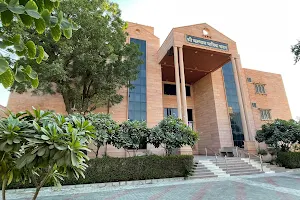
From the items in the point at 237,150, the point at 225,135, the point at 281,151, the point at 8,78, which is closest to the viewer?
the point at 8,78

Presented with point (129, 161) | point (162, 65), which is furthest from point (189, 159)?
point (162, 65)

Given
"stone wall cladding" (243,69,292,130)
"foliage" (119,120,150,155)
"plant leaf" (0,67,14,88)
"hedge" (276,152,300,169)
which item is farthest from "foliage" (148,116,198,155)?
"stone wall cladding" (243,69,292,130)

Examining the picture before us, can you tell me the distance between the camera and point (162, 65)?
18.6 metres

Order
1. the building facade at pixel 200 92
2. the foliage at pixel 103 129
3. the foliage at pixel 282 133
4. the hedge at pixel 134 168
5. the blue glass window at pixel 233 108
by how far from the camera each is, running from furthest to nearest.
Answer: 1. the blue glass window at pixel 233 108
2. the building facade at pixel 200 92
3. the foliage at pixel 282 133
4. the foliage at pixel 103 129
5. the hedge at pixel 134 168

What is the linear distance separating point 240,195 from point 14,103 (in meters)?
15.7

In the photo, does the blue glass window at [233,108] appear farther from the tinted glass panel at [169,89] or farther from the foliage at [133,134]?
the foliage at [133,134]

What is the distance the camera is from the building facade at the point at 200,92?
49.0ft

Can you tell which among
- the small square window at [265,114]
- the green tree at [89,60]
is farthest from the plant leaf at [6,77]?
the small square window at [265,114]

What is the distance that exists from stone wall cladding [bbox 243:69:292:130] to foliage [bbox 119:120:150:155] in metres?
15.0

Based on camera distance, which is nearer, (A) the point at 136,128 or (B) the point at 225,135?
(A) the point at 136,128

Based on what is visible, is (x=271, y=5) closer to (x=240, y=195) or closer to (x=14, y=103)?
(x=240, y=195)

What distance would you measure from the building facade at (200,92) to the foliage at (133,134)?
14.3 ft

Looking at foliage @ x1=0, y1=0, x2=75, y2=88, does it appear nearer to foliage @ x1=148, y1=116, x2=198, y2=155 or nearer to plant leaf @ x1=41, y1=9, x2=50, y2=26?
plant leaf @ x1=41, y1=9, x2=50, y2=26

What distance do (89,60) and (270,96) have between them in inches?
826
